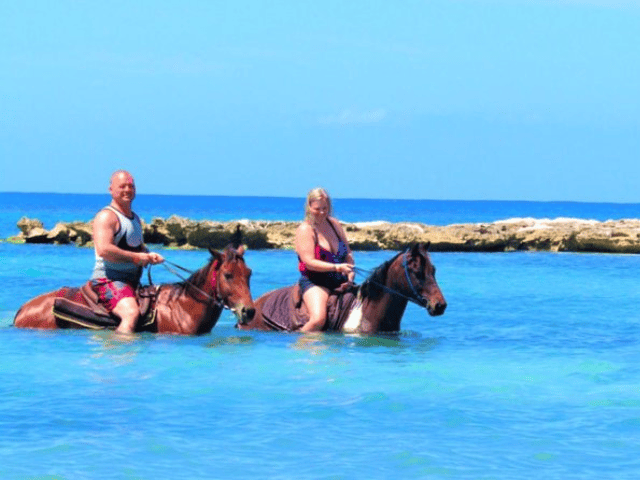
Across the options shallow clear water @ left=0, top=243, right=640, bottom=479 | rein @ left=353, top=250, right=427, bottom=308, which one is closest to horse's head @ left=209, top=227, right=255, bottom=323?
shallow clear water @ left=0, top=243, right=640, bottom=479

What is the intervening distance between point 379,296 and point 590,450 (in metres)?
4.96

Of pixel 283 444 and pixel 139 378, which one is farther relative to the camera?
pixel 139 378

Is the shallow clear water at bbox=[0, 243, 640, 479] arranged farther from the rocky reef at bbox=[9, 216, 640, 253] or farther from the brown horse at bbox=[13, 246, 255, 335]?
the rocky reef at bbox=[9, 216, 640, 253]

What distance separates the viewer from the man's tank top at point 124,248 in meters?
11.6

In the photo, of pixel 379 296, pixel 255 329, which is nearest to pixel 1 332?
pixel 255 329

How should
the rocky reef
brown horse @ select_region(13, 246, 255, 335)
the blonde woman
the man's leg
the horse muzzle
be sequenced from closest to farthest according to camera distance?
brown horse @ select_region(13, 246, 255, 335)
the man's leg
the horse muzzle
the blonde woman
the rocky reef

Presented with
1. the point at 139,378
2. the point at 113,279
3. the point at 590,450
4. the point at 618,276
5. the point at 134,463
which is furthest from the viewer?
the point at 618,276

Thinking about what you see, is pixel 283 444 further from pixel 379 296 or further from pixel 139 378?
pixel 379 296

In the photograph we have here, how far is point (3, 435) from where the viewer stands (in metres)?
7.91

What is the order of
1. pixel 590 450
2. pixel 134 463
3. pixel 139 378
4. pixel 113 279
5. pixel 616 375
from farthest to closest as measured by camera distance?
pixel 113 279
pixel 616 375
pixel 139 378
pixel 590 450
pixel 134 463

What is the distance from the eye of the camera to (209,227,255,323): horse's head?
1144 centimetres

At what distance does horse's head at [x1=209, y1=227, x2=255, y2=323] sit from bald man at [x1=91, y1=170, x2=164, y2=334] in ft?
2.15

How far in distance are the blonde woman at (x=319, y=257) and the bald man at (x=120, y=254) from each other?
5.56ft

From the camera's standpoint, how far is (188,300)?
479 inches
